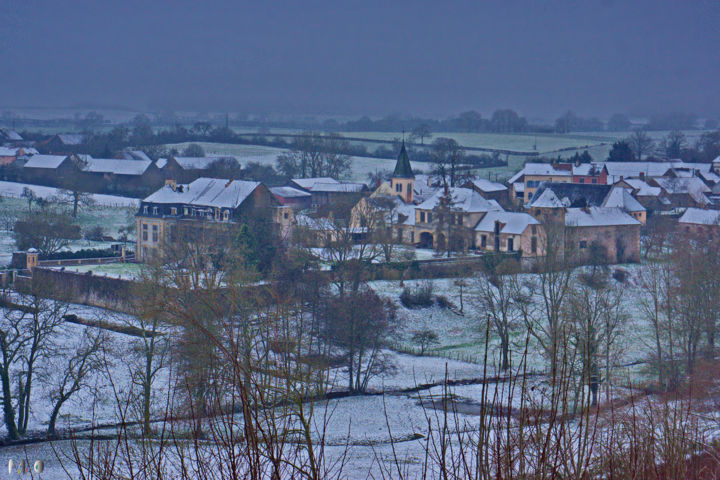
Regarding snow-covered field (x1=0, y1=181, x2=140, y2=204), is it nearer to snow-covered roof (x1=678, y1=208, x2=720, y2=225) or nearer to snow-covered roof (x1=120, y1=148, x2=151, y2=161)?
snow-covered roof (x1=120, y1=148, x2=151, y2=161)

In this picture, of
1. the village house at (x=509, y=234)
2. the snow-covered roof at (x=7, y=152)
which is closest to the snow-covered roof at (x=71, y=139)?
the snow-covered roof at (x=7, y=152)

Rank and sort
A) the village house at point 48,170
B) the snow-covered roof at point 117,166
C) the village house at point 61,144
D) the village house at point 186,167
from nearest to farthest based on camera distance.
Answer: the village house at point 48,170 < the village house at point 186,167 < the snow-covered roof at point 117,166 < the village house at point 61,144

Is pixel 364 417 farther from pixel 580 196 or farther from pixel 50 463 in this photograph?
pixel 580 196

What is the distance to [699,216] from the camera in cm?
4069

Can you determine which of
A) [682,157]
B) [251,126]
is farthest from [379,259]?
[251,126]

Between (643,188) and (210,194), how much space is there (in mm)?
27684

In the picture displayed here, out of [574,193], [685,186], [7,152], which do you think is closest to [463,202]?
[574,193]

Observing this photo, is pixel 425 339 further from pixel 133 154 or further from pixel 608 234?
pixel 133 154

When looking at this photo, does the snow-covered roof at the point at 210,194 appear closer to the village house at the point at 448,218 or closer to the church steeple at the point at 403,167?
the village house at the point at 448,218

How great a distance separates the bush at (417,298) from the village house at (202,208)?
31.2 ft

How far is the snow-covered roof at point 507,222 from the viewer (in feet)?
120

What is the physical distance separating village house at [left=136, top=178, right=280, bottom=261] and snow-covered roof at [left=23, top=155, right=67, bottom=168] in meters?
19.0

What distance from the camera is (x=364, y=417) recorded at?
17781mm

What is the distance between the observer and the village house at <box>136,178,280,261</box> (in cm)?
3619
